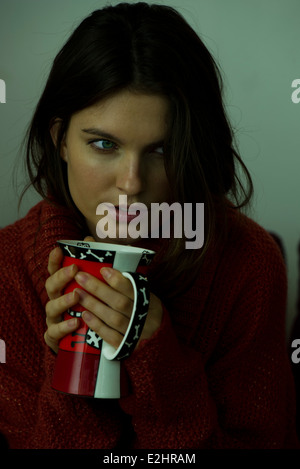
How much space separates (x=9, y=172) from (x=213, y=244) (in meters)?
0.58

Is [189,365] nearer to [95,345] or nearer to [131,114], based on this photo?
[95,345]

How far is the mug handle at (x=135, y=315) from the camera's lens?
0.64 meters

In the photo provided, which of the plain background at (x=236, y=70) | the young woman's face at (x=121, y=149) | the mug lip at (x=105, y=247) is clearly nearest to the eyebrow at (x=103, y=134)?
the young woman's face at (x=121, y=149)

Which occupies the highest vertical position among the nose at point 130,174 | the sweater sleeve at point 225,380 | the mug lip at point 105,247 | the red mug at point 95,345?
the nose at point 130,174

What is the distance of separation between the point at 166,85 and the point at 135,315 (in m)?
0.36

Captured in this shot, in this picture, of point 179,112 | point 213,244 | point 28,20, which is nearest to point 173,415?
point 213,244

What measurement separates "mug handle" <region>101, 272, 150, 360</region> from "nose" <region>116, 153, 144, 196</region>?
0.18 meters

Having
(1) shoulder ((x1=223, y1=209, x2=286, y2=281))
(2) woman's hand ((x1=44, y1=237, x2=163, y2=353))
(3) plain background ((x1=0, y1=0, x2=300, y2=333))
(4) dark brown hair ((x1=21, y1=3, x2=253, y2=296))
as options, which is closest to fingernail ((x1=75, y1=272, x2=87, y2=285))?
(2) woman's hand ((x1=44, y1=237, x2=163, y2=353))

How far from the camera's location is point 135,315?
25.1 inches

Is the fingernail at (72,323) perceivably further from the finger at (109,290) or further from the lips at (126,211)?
the lips at (126,211)

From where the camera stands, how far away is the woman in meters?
0.78

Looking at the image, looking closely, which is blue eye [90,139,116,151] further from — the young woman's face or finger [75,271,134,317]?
finger [75,271,134,317]

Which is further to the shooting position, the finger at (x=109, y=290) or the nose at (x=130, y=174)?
the nose at (x=130, y=174)

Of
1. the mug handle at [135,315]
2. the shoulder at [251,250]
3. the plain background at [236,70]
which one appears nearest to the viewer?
the mug handle at [135,315]
